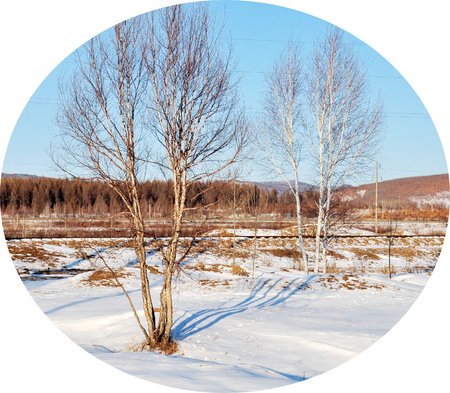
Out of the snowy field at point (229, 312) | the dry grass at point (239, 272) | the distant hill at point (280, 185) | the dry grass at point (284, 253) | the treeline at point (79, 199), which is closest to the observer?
the snowy field at point (229, 312)

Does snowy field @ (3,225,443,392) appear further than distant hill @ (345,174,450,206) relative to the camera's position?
No

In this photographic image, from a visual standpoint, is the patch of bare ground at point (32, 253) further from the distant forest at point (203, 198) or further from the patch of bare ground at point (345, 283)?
the patch of bare ground at point (345, 283)

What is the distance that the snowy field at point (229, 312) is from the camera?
5.45 m

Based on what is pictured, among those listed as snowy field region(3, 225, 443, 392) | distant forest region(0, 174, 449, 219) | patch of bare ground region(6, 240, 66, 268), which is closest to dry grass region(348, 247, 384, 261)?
snowy field region(3, 225, 443, 392)

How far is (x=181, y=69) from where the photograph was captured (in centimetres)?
603

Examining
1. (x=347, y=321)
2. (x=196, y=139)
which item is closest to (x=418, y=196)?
(x=347, y=321)

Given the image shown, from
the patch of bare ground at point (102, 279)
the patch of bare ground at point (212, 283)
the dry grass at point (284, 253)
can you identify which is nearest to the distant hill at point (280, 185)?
the patch of bare ground at point (212, 283)

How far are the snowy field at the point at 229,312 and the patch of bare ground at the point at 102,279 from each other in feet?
0.11

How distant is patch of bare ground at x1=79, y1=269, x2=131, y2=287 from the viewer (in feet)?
39.5

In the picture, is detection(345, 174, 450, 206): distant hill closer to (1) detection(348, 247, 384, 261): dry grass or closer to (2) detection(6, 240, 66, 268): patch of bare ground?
(1) detection(348, 247, 384, 261): dry grass

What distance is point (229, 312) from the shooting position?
8.88m

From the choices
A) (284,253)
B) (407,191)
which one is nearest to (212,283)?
(284,253)

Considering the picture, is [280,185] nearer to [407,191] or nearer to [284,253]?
[284,253]

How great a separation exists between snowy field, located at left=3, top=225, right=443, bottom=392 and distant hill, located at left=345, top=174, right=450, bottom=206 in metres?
5.74
